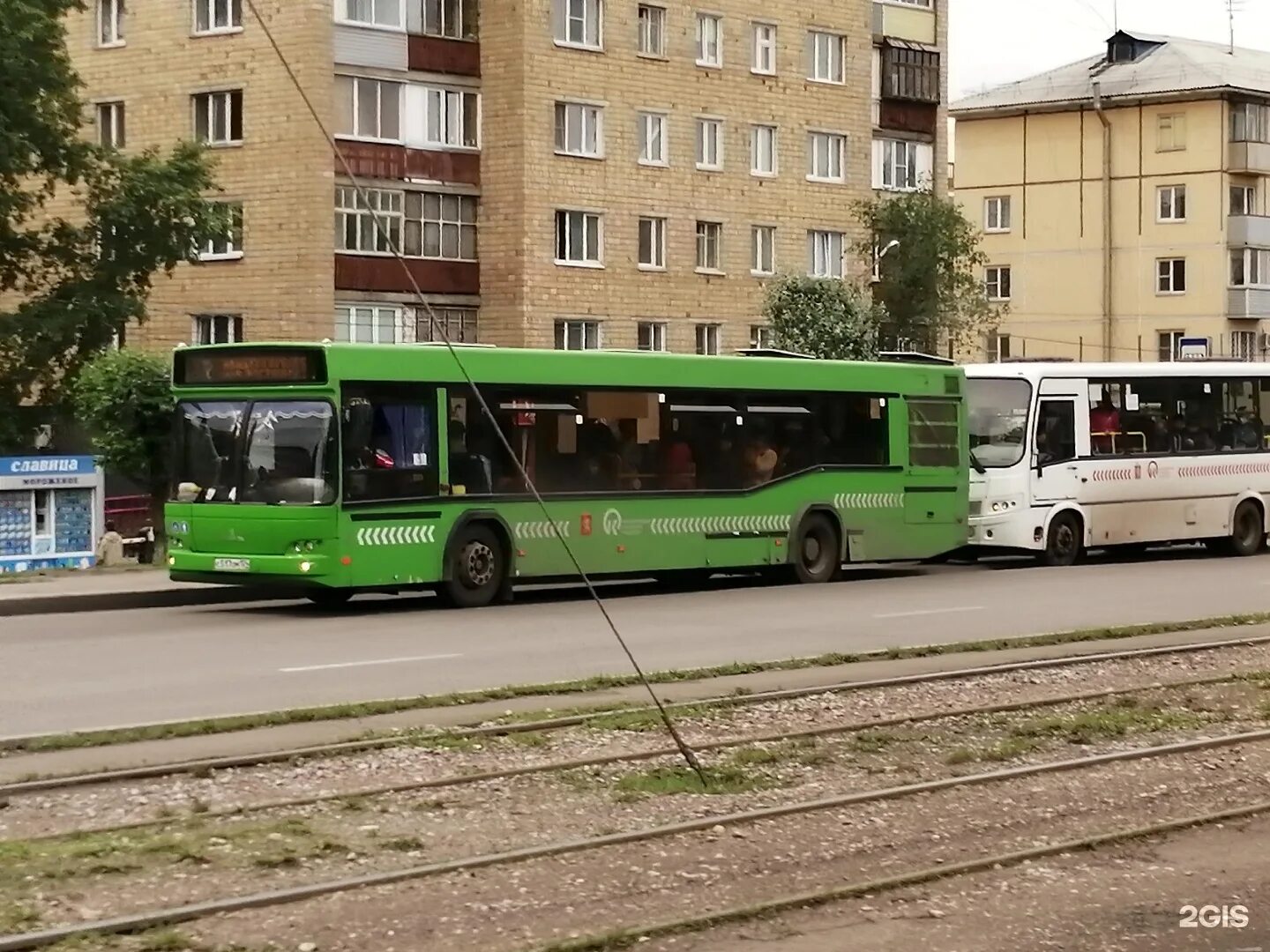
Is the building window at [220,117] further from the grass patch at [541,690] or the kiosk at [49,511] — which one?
the grass patch at [541,690]

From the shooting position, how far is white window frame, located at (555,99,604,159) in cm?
4803

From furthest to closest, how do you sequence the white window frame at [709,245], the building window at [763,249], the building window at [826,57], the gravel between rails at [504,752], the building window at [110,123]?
the building window at [826,57] < the building window at [763,249] < the white window frame at [709,245] < the building window at [110,123] < the gravel between rails at [504,752]

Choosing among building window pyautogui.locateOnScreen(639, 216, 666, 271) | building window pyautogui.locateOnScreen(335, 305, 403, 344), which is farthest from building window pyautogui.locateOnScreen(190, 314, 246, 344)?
building window pyautogui.locateOnScreen(639, 216, 666, 271)

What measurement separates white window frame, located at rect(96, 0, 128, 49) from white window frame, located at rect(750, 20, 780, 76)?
561 inches

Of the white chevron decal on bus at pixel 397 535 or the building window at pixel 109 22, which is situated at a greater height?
the building window at pixel 109 22

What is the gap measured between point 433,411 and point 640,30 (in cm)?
2960

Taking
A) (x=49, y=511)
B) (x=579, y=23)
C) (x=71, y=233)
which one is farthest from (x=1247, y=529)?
(x=579, y=23)

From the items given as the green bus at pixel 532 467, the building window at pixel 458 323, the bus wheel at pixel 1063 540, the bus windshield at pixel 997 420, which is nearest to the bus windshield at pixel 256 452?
the green bus at pixel 532 467

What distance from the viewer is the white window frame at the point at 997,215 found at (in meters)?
75.7

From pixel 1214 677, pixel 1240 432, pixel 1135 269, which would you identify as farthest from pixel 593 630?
pixel 1135 269

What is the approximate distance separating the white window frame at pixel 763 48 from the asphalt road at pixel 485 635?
2633cm

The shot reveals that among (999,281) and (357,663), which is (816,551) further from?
(999,281)

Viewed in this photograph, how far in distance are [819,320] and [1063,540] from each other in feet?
57.8

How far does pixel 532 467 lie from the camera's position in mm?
22891
